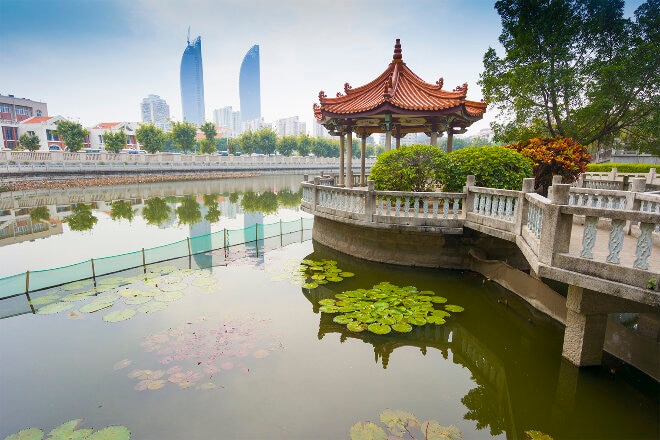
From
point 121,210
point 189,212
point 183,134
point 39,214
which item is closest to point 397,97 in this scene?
point 189,212

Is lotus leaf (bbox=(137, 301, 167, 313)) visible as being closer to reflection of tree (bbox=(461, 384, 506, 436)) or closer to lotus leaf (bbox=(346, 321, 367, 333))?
lotus leaf (bbox=(346, 321, 367, 333))

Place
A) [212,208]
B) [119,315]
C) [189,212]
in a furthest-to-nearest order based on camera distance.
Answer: [212,208]
[189,212]
[119,315]

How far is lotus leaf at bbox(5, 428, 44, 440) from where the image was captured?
4355 millimetres

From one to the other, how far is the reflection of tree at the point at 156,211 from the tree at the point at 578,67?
819 inches

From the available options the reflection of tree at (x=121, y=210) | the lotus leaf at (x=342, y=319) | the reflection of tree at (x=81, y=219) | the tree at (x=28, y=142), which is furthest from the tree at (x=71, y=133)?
the lotus leaf at (x=342, y=319)

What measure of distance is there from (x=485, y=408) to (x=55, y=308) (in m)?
9.00

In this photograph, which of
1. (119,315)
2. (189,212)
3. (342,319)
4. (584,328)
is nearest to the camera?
(584,328)

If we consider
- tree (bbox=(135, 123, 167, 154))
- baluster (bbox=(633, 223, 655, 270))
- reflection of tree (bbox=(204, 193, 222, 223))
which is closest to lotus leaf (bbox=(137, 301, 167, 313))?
baluster (bbox=(633, 223, 655, 270))

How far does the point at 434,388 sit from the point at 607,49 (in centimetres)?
2260

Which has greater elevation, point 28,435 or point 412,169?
point 412,169

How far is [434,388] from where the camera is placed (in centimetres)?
551

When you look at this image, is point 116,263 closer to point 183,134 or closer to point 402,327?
point 402,327

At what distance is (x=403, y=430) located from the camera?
4516mm

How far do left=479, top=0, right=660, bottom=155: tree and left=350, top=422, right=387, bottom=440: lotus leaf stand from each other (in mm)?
20422
